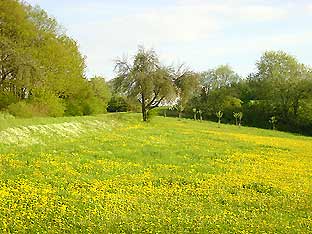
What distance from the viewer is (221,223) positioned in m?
11.8

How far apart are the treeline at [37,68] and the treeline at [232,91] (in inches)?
263

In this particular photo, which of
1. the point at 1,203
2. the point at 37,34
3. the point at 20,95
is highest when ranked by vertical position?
the point at 37,34

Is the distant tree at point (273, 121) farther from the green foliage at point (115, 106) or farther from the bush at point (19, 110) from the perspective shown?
the bush at point (19, 110)

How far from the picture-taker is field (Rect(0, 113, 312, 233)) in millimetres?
11477

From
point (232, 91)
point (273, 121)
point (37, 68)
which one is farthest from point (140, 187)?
point (232, 91)

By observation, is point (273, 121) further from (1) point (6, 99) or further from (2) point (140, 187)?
(2) point (140, 187)

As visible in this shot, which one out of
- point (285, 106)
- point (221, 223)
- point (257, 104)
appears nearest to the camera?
point (221, 223)

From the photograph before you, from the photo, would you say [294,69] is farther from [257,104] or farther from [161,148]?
[161,148]

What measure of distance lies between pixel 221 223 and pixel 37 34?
37.0 metres

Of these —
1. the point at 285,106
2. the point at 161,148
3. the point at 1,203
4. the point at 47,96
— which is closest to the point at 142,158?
the point at 161,148

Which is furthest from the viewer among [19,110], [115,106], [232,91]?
[232,91]

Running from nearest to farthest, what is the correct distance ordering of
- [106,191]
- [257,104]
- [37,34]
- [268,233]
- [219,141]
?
1. [268,233]
2. [106,191]
3. [219,141]
4. [37,34]
5. [257,104]

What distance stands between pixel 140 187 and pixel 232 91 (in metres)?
73.6

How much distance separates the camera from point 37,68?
Result: 3962 centimetres
